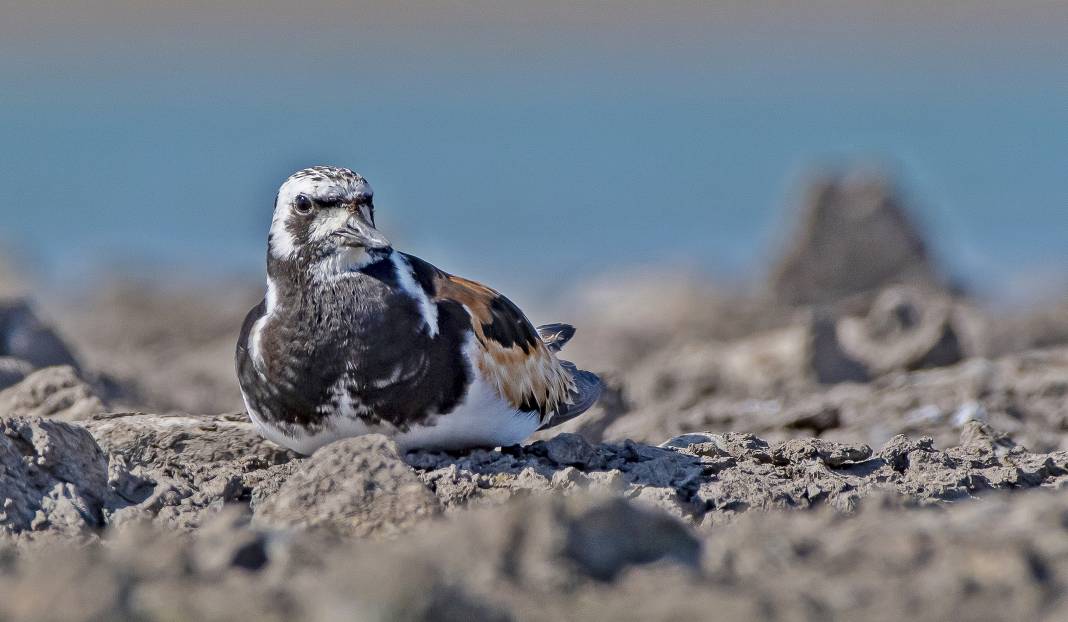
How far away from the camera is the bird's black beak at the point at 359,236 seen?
7539 mm

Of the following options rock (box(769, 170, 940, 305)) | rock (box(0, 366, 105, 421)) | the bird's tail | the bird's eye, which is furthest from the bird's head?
rock (box(769, 170, 940, 305))

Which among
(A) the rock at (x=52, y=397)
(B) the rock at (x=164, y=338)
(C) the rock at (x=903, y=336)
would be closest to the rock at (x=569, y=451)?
(A) the rock at (x=52, y=397)

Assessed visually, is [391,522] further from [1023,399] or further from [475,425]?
[1023,399]

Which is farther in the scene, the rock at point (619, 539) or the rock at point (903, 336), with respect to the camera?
the rock at point (903, 336)

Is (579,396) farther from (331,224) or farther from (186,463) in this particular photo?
(186,463)

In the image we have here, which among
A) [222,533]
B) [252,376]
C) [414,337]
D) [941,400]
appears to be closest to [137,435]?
[252,376]

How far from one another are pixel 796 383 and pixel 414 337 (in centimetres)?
609

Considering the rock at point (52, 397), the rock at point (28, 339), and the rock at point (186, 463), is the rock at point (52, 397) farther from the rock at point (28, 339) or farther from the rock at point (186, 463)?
the rock at point (28, 339)

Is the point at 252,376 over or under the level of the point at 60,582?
over

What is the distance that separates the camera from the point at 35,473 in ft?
23.2

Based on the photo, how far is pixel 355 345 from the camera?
24.5 ft

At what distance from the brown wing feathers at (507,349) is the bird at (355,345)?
17 millimetres

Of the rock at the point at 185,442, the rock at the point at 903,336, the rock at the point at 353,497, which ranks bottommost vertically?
the rock at the point at 353,497

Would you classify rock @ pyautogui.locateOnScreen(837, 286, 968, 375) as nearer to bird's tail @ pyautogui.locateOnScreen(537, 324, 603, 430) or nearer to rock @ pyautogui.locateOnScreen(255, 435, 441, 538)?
bird's tail @ pyautogui.locateOnScreen(537, 324, 603, 430)
